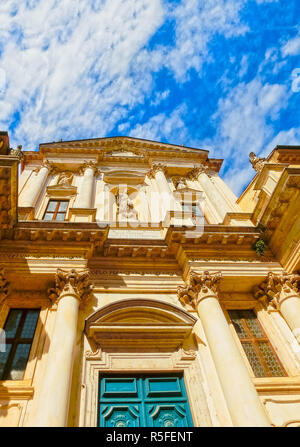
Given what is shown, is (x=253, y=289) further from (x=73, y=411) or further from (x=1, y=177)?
(x=1, y=177)

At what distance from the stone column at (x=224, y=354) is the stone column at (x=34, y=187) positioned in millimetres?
7932

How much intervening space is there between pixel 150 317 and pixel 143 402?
2.28 meters

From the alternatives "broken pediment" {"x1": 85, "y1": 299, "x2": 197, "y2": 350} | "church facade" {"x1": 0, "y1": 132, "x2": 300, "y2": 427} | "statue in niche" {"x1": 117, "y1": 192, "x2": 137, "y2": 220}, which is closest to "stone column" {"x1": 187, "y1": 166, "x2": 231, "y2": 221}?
"church facade" {"x1": 0, "y1": 132, "x2": 300, "y2": 427}

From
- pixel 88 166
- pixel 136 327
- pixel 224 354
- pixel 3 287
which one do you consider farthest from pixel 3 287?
pixel 88 166

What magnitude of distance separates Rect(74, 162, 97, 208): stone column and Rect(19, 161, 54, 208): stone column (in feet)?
6.37

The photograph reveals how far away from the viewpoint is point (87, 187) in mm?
15031

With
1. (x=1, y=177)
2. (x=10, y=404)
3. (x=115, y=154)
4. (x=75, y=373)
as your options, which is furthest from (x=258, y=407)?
(x=115, y=154)

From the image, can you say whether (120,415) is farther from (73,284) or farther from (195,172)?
(195,172)

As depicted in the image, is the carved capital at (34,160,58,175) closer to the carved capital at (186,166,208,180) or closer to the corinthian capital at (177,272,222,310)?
the carved capital at (186,166,208,180)

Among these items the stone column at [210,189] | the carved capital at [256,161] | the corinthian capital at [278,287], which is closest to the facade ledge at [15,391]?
the corinthian capital at [278,287]

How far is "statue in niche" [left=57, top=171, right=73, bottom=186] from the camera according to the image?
16.4 metres

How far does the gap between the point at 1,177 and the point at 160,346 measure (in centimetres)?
645

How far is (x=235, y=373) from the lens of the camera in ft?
23.4
